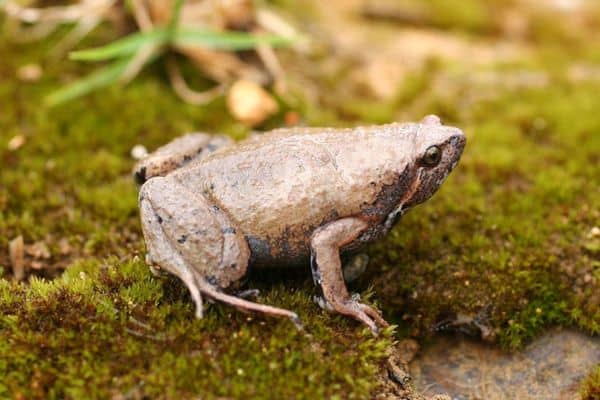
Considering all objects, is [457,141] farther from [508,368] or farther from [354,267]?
[508,368]

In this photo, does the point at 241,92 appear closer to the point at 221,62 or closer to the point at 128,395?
the point at 221,62

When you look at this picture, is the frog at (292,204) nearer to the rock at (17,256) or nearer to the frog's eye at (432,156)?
the frog's eye at (432,156)

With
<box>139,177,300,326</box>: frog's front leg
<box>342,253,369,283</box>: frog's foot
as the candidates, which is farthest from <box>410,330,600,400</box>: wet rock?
<box>139,177,300,326</box>: frog's front leg

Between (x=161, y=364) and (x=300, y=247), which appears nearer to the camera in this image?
(x=161, y=364)

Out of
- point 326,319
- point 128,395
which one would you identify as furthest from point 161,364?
point 326,319

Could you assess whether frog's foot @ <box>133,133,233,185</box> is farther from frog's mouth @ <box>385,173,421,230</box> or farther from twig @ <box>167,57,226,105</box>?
twig @ <box>167,57,226,105</box>

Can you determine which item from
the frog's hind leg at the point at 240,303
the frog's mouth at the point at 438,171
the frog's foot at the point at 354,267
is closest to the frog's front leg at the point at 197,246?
the frog's hind leg at the point at 240,303

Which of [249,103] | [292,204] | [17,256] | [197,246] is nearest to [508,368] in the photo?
[292,204]
